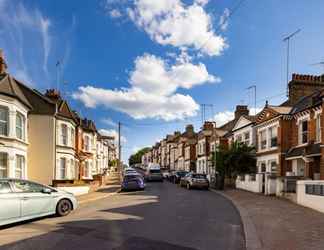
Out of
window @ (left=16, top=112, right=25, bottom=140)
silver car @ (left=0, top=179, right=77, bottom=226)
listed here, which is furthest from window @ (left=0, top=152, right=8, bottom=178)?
silver car @ (left=0, top=179, right=77, bottom=226)

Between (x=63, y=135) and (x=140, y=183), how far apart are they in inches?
285

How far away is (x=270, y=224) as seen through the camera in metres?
11.5

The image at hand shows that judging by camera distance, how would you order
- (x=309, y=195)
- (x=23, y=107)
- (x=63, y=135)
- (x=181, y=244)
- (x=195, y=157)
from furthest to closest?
(x=195, y=157), (x=63, y=135), (x=23, y=107), (x=309, y=195), (x=181, y=244)

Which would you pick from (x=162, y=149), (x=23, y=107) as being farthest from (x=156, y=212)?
(x=162, y=149)

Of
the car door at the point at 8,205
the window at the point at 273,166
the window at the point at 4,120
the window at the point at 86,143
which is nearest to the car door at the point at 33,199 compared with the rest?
the car door at the point at 8,205

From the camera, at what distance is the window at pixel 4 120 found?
20.8m

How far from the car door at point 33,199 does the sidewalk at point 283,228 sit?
22.9 feet

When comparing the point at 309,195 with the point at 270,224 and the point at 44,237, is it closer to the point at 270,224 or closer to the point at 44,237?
the point at 270,224

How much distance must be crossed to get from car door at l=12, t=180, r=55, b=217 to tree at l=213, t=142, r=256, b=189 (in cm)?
1917

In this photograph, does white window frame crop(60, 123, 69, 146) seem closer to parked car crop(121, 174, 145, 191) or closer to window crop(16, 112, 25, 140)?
window crop(16, 112, 25, 140)

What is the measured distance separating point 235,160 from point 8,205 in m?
21.6

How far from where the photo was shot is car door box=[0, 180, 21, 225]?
423 inches

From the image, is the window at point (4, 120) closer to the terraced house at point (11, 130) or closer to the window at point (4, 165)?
the terraced house at point (11, 130)

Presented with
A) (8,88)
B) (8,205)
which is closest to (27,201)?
(8,205)
